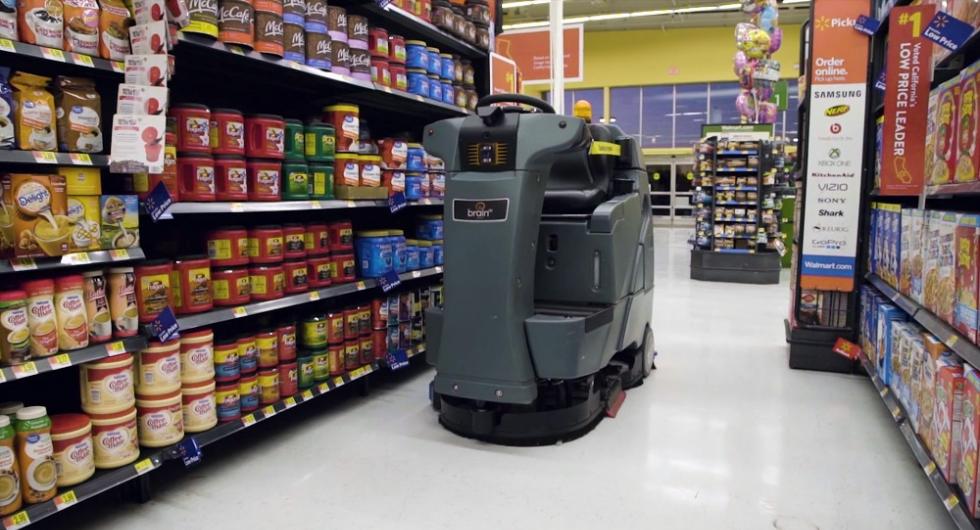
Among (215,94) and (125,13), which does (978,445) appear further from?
(215,94)

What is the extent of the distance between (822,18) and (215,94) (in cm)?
344

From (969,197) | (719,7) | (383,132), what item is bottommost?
(969,197)

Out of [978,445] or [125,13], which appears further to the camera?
[125,13]

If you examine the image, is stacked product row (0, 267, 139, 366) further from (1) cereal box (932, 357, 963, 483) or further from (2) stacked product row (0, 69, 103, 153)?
(1) cereal box (932, 357, 963, 483)

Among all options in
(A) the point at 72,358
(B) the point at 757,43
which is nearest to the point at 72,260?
(A) the point at 72,358

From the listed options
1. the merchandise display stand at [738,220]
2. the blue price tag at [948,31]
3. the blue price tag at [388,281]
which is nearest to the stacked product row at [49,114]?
the blue price tag at [388,281]

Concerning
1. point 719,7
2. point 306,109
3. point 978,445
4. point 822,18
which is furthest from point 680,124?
point 978,445

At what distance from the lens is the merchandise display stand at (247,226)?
2.17 meters

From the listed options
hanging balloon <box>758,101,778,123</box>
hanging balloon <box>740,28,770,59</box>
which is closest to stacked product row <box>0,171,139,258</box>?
hanging balloon <box>740,28,770,59</box>

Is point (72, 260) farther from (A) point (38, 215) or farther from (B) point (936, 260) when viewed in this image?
(B) point (936, 260)

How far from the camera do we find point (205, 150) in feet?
8.70

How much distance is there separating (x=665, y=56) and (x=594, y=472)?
17.0m

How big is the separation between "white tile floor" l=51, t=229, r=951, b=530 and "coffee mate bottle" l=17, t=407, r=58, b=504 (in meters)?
0.33

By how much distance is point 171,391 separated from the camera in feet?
8.11
